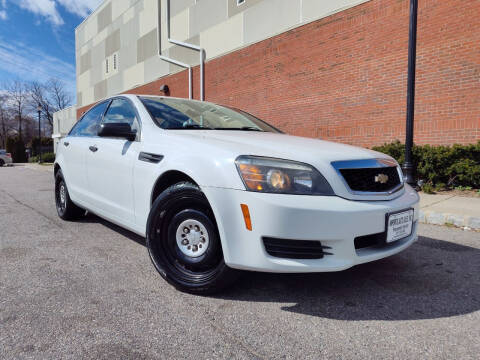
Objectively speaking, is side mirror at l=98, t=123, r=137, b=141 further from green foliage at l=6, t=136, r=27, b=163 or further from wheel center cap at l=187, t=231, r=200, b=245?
green foliage at l=6, t=136, r=27, b=163

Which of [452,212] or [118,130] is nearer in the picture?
[118,130]

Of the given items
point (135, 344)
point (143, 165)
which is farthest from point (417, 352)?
point (143, 165)

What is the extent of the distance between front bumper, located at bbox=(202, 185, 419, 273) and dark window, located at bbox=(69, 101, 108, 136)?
228 centimetres

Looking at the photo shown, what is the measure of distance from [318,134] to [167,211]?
793cm

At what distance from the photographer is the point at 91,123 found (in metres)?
3.93

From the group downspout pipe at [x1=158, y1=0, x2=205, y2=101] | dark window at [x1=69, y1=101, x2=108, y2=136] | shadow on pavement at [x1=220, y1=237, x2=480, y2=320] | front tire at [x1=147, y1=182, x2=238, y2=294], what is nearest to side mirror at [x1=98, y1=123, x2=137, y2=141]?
front tire at [x1=147, y1=182, x2=238, y2=294]

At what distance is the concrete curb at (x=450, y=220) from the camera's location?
14.1 ft

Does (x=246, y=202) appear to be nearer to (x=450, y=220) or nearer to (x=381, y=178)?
(x=381, y=178)

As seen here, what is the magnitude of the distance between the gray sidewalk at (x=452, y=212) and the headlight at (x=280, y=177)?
10.9 ft

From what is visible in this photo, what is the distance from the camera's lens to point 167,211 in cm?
237

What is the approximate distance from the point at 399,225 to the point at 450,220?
9.18ft

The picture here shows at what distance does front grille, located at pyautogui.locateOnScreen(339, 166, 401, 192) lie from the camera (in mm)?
2137

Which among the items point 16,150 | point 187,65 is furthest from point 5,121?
point 187,65

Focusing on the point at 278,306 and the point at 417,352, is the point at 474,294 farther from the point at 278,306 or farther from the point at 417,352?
the point at 278,306
